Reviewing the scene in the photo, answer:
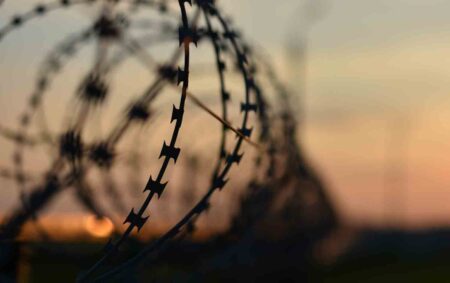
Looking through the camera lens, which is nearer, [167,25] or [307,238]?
[167,25]

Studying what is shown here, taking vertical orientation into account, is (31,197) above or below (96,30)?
below

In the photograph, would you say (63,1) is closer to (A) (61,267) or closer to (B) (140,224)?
(B) (140,224)

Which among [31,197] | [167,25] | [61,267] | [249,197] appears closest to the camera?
[31,197]

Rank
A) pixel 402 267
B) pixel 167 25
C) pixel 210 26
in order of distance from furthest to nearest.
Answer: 1. pixel 402 267
2. pixel 167 25
3. pixel 210 26

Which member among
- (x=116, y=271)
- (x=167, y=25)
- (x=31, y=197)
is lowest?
(x=116, y=271)

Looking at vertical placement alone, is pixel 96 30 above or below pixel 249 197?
above

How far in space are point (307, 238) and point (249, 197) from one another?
31.9 feet

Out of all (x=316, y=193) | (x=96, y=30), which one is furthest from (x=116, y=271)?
(x=316, y=193)

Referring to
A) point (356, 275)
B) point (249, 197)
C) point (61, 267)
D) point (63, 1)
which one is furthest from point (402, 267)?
point (63, 1)

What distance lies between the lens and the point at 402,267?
31344 millimetres

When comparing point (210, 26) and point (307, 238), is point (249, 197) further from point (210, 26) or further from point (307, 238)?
Result: point (307, 238)

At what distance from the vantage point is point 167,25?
762 cm

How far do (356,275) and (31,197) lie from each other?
60.3ft

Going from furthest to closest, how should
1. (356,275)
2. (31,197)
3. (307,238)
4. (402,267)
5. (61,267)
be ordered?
1. (402,267)
2. (356,275)
3. (61,267)
4. (307,238)
5. (31,197)
